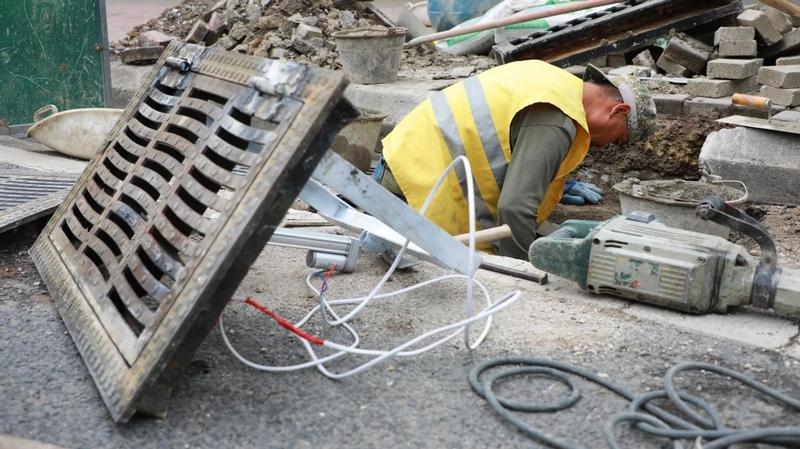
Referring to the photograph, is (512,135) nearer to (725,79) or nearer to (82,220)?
(82,220)

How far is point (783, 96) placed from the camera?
579 centimetres

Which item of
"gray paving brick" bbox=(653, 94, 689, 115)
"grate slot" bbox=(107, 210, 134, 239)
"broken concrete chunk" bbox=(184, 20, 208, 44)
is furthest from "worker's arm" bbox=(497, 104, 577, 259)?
"broken concrete chunk" bbox=(184, 20, 208, 44)

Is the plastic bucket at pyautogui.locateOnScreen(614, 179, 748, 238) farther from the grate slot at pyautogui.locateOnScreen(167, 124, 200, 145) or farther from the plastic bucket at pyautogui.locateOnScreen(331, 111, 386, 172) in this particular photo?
the grate slot at pyautogui.locateOnScreen(167, 124, 200, 145)

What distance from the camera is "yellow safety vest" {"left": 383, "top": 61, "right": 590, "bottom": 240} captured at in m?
4.05

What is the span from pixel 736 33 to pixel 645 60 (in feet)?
2.68

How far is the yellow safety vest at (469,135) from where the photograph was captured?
159 inches

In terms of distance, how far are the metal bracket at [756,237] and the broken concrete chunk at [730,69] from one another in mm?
3343

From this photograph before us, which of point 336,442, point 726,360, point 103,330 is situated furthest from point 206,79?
point 726,360

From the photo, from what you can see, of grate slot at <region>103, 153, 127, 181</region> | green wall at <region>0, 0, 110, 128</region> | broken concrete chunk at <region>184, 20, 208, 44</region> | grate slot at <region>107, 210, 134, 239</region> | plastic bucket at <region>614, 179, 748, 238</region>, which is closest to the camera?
grate slot at <region>107, 210, 134, 239</region>

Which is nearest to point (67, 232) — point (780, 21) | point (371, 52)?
point (371, 52)

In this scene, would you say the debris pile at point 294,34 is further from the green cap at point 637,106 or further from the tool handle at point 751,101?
the green cap at point 637,106

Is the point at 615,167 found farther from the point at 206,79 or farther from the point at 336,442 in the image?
the point at 336,442

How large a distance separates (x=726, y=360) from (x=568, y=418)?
0.74m

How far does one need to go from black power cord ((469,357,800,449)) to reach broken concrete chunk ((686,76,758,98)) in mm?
3819
